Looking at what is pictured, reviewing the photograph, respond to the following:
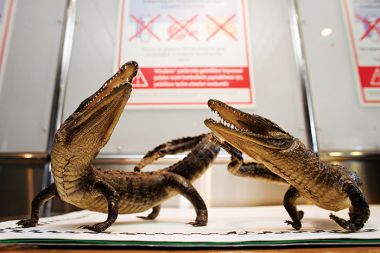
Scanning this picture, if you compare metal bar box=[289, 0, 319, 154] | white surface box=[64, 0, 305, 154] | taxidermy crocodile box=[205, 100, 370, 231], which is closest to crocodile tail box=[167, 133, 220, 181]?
taxidermy crocodile box=[205, 100, 370, 231]

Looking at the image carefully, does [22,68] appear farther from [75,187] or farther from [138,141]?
[75,187]

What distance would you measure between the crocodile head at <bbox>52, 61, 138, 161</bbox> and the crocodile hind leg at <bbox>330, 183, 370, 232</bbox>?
755 millimetres

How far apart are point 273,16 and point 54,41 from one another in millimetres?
1716

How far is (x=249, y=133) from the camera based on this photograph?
83cm

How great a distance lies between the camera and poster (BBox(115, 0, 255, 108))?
197cm

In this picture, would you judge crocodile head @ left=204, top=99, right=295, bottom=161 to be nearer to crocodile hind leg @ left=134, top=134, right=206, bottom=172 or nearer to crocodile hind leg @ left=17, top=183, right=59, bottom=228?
crocodile hind leg @ left=134, top=134, right=206, bottom=172

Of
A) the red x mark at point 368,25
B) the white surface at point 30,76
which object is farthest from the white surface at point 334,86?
the white surface at point 30,76

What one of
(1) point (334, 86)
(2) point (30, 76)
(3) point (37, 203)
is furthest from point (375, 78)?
(2) point (30, 76)

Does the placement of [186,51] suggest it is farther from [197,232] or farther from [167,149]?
[197,232]

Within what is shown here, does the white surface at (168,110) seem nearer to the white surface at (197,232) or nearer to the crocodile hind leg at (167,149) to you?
the crocodile hind leg at (167,149)

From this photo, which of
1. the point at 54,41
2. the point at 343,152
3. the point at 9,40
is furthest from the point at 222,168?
the point at 9,40

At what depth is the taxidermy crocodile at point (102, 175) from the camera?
0.85 metres

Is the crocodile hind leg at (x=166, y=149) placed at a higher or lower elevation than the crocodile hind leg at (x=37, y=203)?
higher

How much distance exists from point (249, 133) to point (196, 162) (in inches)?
21.2
